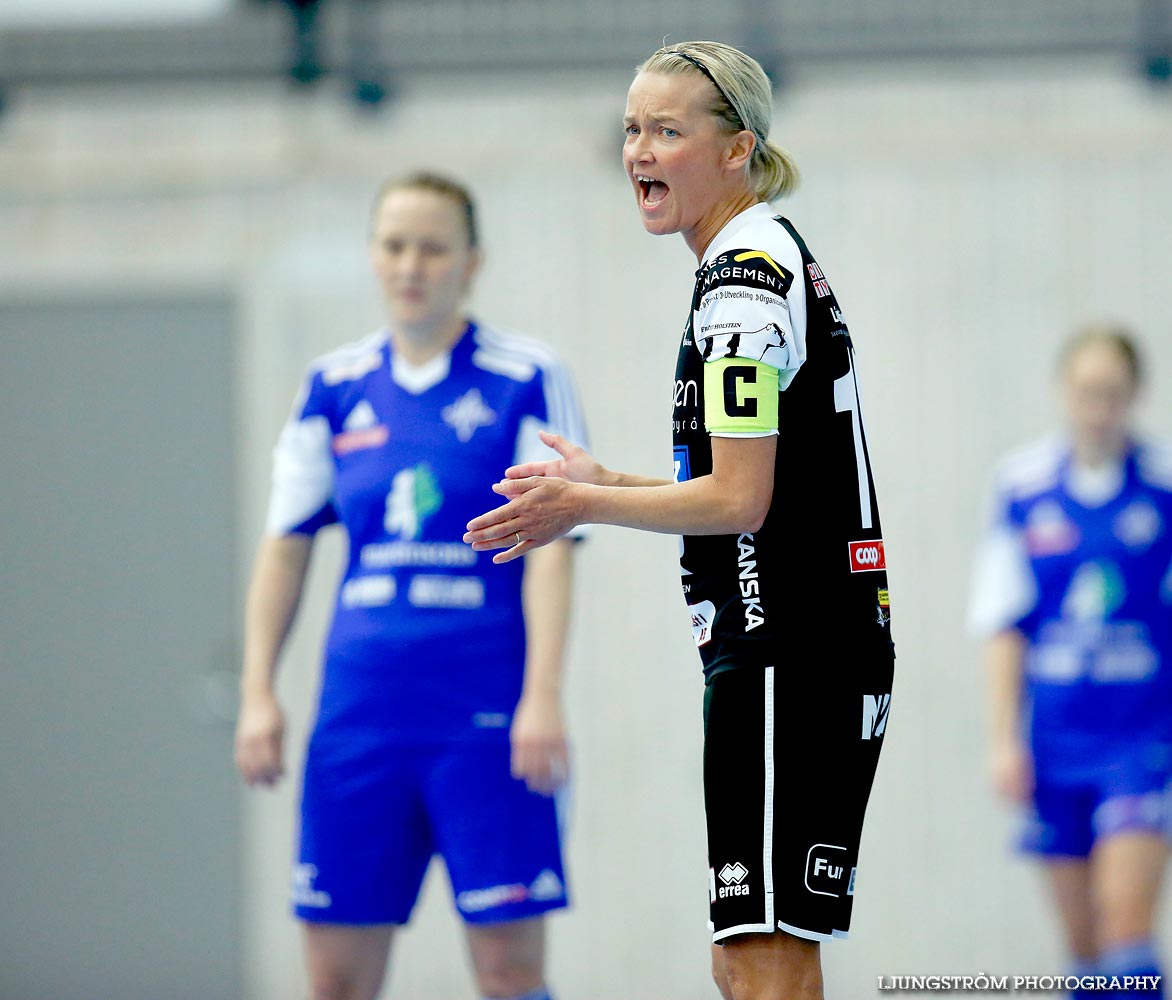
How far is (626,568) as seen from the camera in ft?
22.8

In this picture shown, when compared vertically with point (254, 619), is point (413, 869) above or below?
below

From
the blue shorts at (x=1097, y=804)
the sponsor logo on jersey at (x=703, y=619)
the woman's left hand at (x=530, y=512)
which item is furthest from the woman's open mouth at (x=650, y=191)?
the blue shorts at (x=1097, y=804)

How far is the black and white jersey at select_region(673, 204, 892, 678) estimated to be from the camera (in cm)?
272

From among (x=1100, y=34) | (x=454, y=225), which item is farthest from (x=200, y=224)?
(x=1100, y=34)

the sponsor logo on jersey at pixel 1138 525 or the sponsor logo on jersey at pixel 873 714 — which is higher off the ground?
the sponsor logo on jersey at pixel 1138 525

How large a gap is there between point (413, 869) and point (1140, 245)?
4.30 metres

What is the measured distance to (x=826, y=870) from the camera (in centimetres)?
269

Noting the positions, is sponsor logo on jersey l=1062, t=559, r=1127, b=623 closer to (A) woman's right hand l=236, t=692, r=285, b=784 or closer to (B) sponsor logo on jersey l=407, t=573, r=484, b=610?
(B) sponsor logo on jersey l=407, t=573, r=484, b=610

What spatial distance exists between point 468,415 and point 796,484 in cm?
170

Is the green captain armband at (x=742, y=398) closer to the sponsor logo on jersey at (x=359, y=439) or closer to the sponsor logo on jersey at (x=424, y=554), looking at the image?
the sponsor logo on jersey at (x=424, y=554)

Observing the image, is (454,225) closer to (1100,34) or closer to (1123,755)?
(1123,755)

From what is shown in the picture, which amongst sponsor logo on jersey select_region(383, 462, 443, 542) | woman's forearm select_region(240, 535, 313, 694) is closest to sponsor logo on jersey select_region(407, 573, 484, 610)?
sponsor logo on jersey select_region(383, 462, 443, 542)

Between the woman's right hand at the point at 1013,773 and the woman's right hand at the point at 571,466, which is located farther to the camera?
the woman's right hand at the point at 1013,773

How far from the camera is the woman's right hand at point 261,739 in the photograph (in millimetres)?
4301
